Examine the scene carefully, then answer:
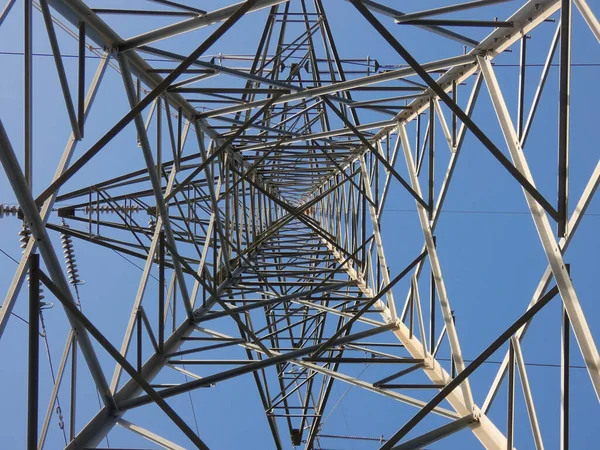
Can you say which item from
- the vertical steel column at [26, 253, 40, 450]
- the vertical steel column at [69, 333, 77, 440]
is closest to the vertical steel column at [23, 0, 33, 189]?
the vertical steel column at [26, 253, 40, 450]

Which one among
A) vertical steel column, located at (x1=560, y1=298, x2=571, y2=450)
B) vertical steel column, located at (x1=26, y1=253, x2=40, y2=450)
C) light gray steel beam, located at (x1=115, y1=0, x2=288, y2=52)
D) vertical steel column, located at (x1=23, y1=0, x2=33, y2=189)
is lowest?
vertical steel column, located at (x1=560, y1=298, x2=571, y2=450)

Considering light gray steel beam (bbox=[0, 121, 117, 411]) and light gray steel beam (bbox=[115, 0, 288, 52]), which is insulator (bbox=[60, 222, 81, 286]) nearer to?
light gray steel beam (bbox=[115, 0, 288, 52])

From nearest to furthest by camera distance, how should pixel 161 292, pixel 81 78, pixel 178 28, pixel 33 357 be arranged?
1. pixel 33 357
2. pixel 81 78
3. pixel 178 28
4. pixel 161 292

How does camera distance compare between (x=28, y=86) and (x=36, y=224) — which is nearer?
(x=36, y=224)

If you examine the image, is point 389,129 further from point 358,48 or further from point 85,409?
point 85,409

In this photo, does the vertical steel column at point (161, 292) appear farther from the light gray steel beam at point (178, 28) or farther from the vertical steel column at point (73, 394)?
the light gray steel beam at point (178, 28)

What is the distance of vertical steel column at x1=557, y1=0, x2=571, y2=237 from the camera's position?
586 cm

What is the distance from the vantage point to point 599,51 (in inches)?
1107

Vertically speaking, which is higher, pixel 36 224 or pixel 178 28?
pixel 178 28

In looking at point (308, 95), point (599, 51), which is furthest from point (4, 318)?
point (599, 51)

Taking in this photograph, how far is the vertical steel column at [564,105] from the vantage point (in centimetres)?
586

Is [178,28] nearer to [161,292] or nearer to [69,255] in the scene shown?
[161,292]

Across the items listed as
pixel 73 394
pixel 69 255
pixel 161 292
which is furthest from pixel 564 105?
pixel 69 255

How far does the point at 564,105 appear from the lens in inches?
232
